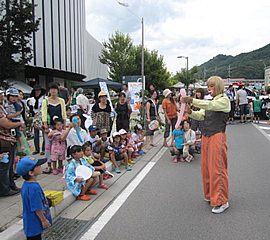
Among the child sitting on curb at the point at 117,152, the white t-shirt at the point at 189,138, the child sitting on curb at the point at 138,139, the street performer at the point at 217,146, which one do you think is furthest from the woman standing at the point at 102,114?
the street performer at the point at 217,146

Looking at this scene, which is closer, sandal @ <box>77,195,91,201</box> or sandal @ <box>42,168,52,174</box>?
sandal @ <box>77,195,91,201</box>

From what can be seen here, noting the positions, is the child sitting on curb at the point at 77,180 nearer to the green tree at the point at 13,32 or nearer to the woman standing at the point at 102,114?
the woman standing at the point at 102,114

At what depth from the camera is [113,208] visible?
5.39 metres

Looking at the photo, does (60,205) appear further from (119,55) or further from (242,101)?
(119,55)

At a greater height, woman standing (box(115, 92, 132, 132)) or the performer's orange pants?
woman standing (box(115, 92, 132, 132))

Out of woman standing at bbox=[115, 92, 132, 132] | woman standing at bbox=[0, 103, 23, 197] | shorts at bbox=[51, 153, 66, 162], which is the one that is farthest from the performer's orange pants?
woman standing at bbox=[115, 92, 132, 132]

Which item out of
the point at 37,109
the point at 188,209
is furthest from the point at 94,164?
the point at 37,109

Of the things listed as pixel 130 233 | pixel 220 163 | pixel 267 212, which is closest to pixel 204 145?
pixel 220 163

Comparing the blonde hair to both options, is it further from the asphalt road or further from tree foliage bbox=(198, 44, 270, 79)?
tree foliage bbox=(198, 44, 270, 79)

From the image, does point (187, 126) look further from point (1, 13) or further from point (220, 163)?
point (1, 13)

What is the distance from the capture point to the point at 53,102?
24.1 feet

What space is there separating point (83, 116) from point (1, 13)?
9142 mm

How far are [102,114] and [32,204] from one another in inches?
199

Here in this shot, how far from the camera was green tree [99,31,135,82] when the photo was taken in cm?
4803
